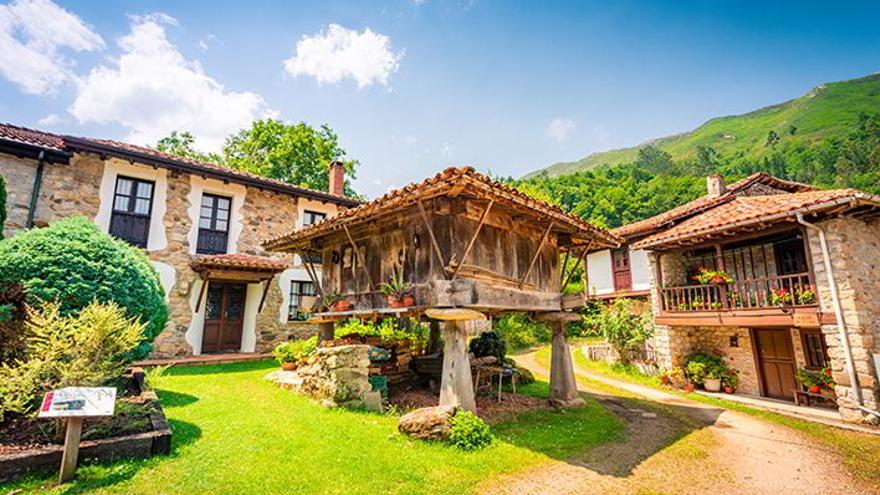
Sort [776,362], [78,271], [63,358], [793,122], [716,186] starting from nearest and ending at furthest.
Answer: [63,358] < [78,271] < [776,362] < [716,186] < [793,122]

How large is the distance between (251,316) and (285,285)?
1.56 m

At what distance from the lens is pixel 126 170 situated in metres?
11.6

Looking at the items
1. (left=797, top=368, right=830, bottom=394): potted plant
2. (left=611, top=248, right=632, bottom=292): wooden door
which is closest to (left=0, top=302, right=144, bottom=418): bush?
(left=797, top=368, right=830, bottom=394): potted plant

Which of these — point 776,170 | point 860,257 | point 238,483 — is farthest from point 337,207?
point 776,170

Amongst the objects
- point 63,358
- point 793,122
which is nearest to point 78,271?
point 63,358

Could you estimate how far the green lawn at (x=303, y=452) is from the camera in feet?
12.2

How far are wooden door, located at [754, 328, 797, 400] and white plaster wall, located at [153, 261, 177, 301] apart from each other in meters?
17.7

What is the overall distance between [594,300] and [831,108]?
84837 millimetres

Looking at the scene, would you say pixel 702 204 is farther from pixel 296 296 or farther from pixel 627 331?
pixel 296 296

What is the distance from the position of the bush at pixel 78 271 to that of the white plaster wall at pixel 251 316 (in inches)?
295

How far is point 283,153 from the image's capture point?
2416 centimetres

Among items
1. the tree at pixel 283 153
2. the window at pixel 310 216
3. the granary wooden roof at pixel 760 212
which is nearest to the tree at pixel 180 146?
the tree at pixel 283 153

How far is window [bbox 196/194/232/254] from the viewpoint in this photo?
12.7 m

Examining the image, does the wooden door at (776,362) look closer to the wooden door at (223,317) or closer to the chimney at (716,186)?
the chimney at (716,186)
